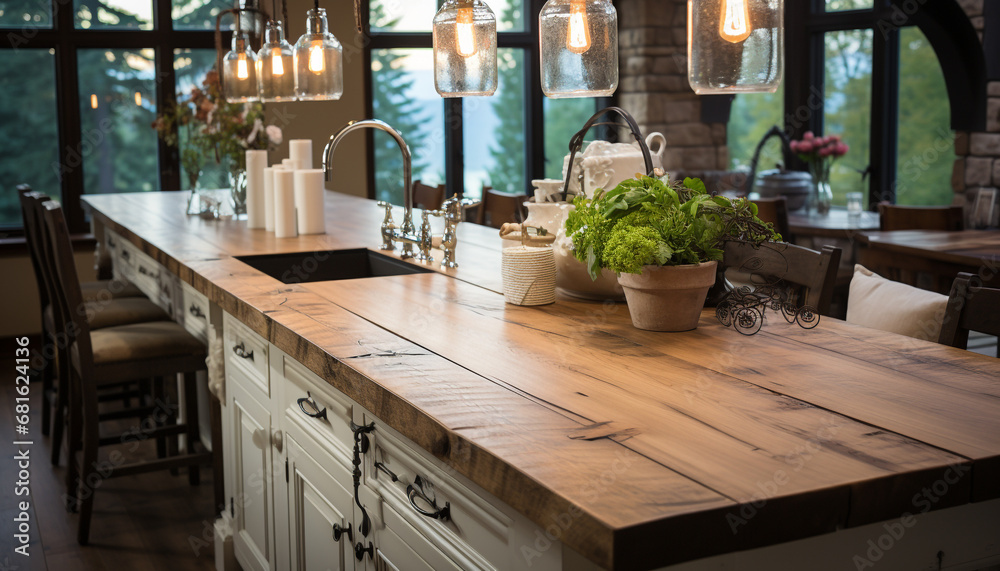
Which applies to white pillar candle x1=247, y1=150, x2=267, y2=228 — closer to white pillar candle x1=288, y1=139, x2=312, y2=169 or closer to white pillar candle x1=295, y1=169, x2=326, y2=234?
white pillar candle x1=288, y1=139, x2=312, y2=169

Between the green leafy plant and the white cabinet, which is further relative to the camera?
the green leafy plant

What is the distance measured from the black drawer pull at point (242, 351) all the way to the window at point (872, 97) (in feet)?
14.6

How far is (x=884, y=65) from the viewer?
20.0 ft

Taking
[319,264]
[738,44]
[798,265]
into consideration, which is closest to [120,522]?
[319,264]

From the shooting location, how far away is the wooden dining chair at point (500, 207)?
421cm

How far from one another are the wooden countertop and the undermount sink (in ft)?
2.45

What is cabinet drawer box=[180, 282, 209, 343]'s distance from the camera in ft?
9.26

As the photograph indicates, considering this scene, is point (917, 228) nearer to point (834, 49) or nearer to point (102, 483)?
point (834, 49)

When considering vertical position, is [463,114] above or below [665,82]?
below

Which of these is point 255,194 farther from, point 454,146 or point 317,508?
point 454,146

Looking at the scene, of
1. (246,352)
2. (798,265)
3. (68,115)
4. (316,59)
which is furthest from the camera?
(68,115)

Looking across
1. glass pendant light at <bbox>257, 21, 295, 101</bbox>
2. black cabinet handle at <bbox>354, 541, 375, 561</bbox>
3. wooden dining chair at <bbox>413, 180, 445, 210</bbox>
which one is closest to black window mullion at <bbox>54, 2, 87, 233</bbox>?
wooden dining chair at <bbox>413, 180, 445, 210</bbox>

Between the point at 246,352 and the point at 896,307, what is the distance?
1.54 m

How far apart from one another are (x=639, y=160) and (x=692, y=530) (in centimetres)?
129
